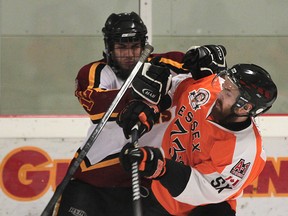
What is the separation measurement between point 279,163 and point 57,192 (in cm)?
126

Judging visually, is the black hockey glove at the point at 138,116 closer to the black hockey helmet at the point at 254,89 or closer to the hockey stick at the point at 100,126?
the hockey stick at the point at 100,126

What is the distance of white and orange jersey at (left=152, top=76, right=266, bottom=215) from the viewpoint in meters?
1.90

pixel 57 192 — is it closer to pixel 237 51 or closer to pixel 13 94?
pixel 13 94

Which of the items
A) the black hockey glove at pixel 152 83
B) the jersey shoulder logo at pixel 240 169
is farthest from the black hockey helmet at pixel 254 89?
the black hockey glove at pixel 152 83

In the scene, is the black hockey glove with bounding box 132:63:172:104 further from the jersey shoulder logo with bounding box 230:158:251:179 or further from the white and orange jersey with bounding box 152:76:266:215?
the jersey shoulder logo with bounding box 230:158:251:179

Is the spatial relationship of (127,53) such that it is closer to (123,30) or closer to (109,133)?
(123,30)

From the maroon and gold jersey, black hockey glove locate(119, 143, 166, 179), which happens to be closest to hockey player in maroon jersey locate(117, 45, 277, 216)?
black hockey glove locate(119, 143, 166, 179)

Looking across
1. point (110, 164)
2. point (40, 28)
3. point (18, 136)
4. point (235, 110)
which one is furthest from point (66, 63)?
point (235, 110)

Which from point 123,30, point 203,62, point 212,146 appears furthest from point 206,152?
point 123,30

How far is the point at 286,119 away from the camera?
317 centimetres

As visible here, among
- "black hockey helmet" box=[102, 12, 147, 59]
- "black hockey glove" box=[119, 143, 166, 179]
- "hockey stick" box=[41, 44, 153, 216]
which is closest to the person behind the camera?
"black hockey glove" box=[119, 143, 166, 179]

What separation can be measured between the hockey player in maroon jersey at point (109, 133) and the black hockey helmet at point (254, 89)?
0.45 m

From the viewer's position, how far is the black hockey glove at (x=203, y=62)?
2162 mm

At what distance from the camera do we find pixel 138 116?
204 centimetres
